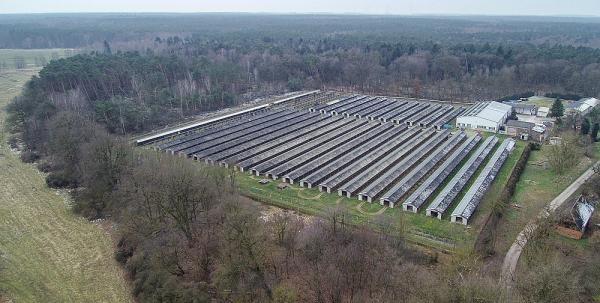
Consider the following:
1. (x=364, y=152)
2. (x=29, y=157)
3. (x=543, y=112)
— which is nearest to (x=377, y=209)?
(x=364, y=152)

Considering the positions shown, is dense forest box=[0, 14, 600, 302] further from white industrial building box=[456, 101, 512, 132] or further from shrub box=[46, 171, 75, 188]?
white industrial building box=[456, 101, 512, 132]

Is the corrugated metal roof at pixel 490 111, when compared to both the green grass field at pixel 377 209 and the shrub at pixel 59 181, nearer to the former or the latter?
the green grass field at pixel 377 209

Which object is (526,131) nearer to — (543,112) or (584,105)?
(543,112)

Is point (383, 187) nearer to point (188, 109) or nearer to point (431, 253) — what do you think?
point (431, 253)

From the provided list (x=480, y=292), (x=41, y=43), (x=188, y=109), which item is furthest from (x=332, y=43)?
(x=480, y=292)

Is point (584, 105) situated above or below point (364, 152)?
above

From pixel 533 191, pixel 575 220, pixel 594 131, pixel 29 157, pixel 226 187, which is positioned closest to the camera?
pixel 575 220

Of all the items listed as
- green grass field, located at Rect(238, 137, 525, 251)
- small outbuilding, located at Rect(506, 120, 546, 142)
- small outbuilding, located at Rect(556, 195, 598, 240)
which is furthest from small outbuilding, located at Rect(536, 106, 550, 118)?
small outbuilding, located at Rect(556, 195, 598, 240)

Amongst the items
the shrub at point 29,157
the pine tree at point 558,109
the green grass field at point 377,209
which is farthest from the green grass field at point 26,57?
the pine tree at point 558,109
